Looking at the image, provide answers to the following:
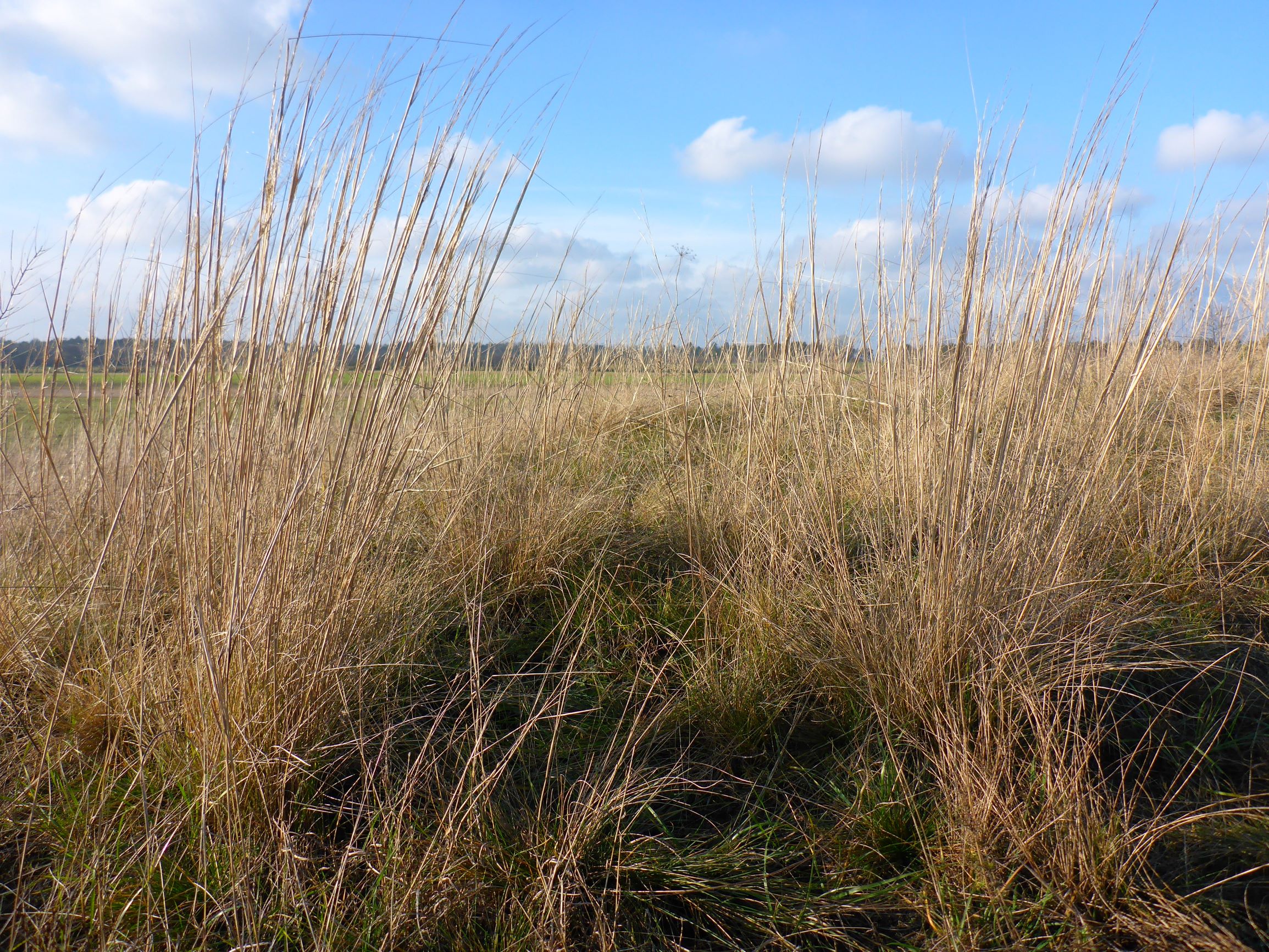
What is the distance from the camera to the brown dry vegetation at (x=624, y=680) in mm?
1111

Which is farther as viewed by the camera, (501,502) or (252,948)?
(501,502)

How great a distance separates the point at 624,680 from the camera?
70.7 inches

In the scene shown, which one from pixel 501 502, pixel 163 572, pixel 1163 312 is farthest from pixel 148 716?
pixel 1163 312

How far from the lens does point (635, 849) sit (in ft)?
4.00

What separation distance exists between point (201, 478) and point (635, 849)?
1023 mm

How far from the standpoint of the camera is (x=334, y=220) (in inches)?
48.8

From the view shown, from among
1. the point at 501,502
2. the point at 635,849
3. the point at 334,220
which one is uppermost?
the point at 334,220

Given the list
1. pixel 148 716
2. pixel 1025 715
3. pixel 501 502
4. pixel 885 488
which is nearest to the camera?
pixel 148 716

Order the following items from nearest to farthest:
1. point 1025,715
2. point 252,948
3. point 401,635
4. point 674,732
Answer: point 252,948 → point 1025,715 → point 674,732 → point 401,635

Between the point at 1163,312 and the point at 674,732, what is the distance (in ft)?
5.38

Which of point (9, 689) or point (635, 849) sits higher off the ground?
point (9, 689)

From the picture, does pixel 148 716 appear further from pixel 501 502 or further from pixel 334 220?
pixel 501 502

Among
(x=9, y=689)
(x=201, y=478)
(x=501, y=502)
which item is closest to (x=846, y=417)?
(x=501, y=502)

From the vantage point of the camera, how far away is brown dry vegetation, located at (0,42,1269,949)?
1111mm
